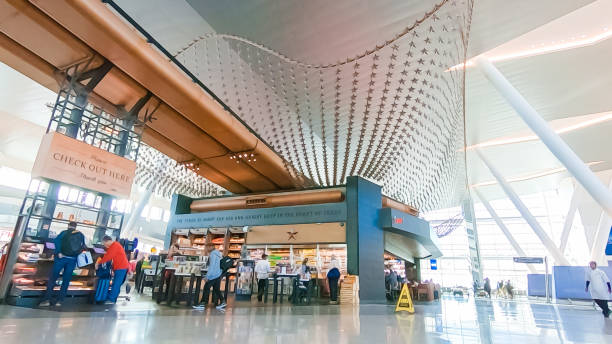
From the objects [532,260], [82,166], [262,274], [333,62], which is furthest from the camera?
[532,260]

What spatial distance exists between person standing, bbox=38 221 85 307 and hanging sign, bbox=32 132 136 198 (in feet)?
4.49

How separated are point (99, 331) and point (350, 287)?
311 inches

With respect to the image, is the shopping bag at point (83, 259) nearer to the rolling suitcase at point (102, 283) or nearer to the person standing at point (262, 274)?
the rolling suitcase at point (102, 283)

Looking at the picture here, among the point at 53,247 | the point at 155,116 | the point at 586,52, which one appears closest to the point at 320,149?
the point at 155,116

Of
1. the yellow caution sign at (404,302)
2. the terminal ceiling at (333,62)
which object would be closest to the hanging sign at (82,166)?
the terminal ceiling at (333,62)

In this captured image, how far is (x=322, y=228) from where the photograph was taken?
12406 millimetres

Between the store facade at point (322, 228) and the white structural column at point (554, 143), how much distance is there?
17.6ft

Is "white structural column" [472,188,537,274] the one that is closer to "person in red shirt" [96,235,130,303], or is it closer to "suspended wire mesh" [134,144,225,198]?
"suspended wire mesh" [134,144,225,198]

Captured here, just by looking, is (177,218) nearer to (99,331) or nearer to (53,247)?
(53,247)

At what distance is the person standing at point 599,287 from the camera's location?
761cm

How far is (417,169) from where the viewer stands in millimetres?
10078

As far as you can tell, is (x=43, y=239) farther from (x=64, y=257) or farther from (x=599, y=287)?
(x=599, y=287)

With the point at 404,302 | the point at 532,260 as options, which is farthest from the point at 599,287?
the point at 532,260

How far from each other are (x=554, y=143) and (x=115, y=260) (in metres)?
12.8
